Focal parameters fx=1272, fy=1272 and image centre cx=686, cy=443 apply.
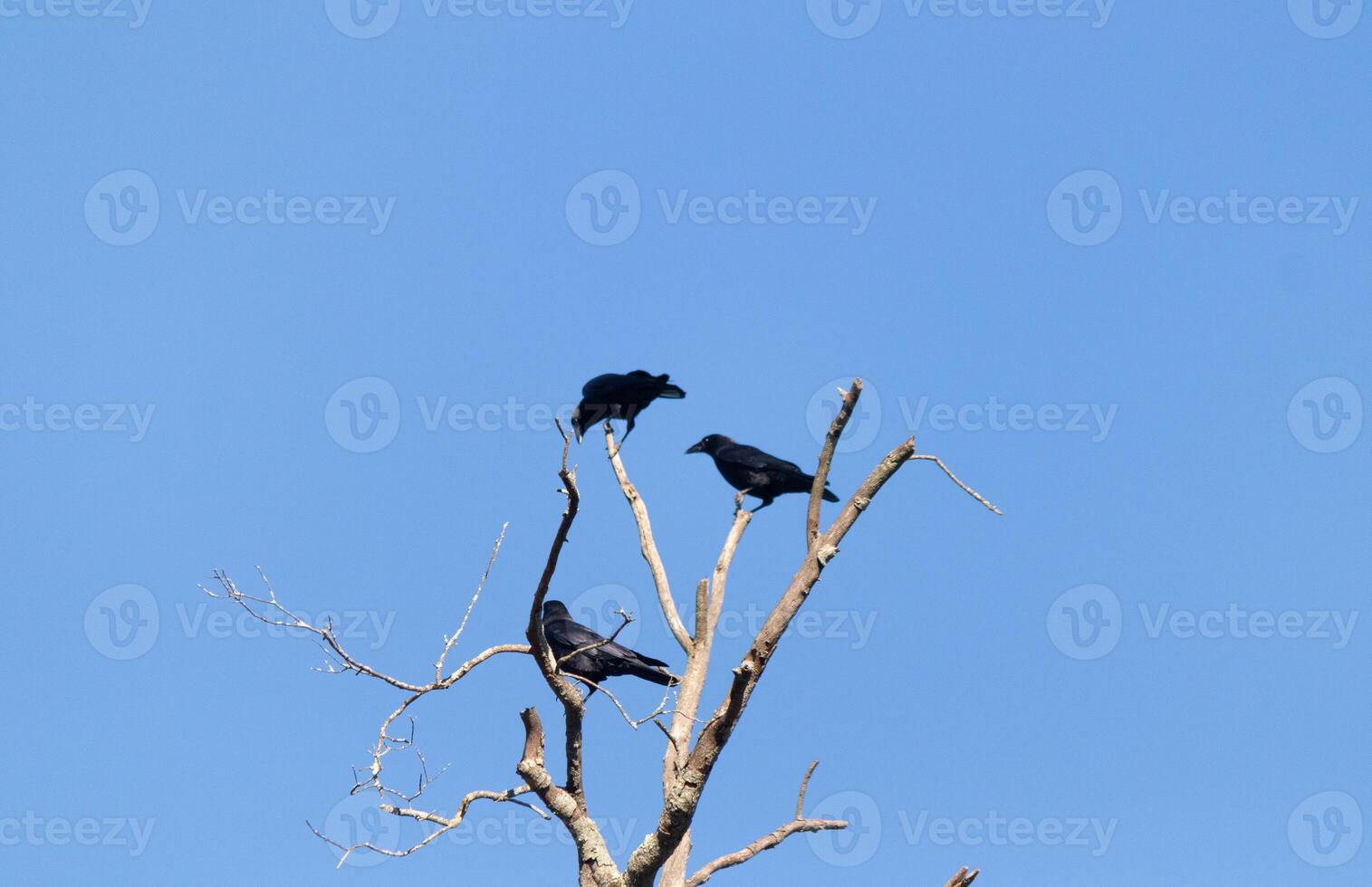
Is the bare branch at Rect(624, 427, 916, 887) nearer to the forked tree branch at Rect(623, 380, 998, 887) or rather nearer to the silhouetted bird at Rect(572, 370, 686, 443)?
the forked tree branch at Rect(623, 380, 998, 887)

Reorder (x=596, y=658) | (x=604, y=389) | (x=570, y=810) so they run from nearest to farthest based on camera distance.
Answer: (x=570, y=810) → (x=596, y=658) → (x=604, y=389)

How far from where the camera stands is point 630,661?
23.9ft

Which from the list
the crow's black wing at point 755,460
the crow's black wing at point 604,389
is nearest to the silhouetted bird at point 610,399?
the crow's black wing at point 604,389

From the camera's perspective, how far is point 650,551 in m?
7.97

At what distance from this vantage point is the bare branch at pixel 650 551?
7719 millimetres

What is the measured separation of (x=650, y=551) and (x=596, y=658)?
875 millimetres

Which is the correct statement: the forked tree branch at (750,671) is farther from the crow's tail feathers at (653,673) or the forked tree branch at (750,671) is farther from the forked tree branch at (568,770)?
the crow's tail feathers at (653,673)

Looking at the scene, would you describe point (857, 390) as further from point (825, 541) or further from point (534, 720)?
point (534, 720)

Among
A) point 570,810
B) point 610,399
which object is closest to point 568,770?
point 570,810

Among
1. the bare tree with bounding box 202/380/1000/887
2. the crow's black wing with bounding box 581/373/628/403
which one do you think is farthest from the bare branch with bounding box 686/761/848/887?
the crow's black wing with bounding box 581/373/628/403

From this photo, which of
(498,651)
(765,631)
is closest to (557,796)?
(498,651)

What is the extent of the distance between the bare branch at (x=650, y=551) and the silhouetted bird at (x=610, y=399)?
68cm

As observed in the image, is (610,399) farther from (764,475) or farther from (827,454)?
(827,454)

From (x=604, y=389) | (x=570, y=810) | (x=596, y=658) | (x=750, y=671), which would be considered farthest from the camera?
(x=604, y=389)
